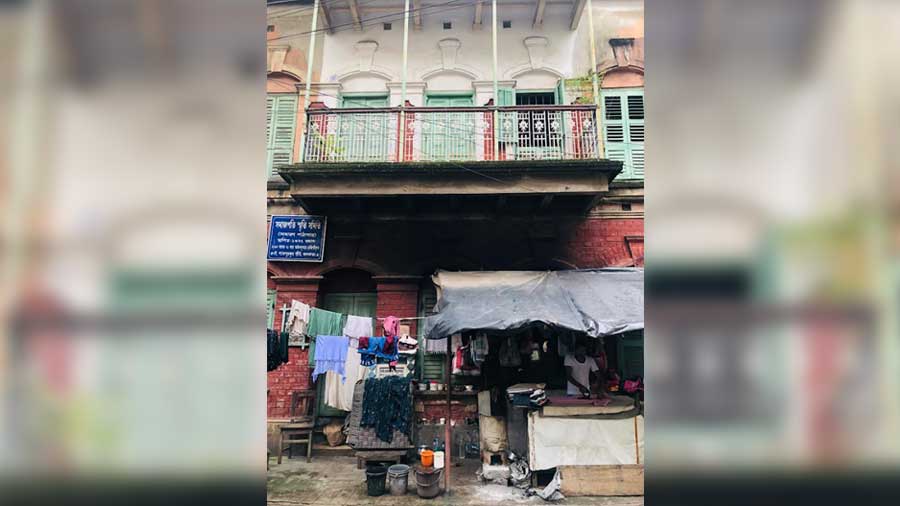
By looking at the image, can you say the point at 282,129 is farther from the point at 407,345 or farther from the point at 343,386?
the point at 343,386

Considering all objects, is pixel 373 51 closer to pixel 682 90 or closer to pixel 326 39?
pixel 326 39

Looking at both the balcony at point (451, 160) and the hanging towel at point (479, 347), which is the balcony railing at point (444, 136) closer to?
the balcony at point (451, 160)

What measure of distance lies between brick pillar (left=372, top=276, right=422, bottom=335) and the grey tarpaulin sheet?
80 cm

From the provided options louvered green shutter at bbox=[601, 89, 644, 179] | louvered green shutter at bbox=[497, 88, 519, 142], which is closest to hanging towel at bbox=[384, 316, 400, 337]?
louvered green shutter at bbox=[497, 88, 519, 142]

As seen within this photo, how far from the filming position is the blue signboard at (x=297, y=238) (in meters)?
8.89

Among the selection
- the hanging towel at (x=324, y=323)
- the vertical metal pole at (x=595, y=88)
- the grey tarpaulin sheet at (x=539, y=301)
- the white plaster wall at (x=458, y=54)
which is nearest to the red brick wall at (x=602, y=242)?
the grey tarpaulin sheet at (x=539, y=301)

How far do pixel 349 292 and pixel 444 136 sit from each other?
339cm

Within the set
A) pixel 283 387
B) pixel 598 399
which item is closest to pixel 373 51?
pixel 283 387

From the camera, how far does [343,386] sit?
27.5ft

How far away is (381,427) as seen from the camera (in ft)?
24.6

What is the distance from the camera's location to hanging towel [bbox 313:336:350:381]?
7637mm

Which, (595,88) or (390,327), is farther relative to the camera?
(595,88)

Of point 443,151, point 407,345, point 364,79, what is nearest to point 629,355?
point 407,345

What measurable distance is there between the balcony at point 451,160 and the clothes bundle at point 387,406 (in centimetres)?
311
